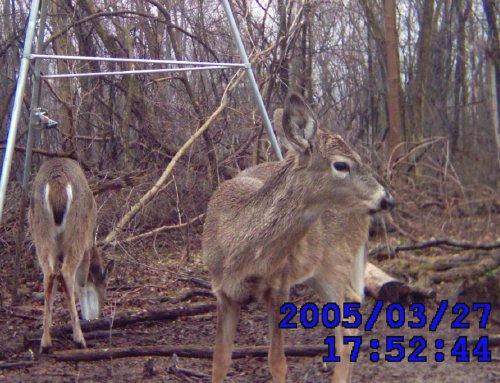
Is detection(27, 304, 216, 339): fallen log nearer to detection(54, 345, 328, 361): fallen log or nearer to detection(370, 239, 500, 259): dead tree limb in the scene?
detection(54, 345, 328, 361): fallen log

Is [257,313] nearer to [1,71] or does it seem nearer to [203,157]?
[203,157]

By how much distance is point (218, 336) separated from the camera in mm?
4727

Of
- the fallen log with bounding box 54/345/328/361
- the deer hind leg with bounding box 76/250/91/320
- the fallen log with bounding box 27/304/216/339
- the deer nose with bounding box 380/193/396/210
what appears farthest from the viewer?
the deer hind leg with bounding box 76/250/91/320

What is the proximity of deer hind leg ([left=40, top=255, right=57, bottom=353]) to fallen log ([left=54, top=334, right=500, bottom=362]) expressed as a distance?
0.19m

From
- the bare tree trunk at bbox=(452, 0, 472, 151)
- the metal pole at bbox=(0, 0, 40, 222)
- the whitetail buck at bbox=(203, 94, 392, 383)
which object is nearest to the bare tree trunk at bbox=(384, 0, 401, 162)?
the bare tree trunk at bbox=(452, 0, 472, 151)

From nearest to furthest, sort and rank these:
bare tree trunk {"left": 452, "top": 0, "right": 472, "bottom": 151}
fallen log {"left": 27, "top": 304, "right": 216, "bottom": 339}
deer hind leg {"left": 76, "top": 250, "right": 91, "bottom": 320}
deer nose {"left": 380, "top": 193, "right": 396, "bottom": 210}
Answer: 1. deer nose {"left": 380, "top": 193, "right": 396, "bottom": 210}
2. fallen log {"left": 27, "top": 304, "right": 216, "bottom": 339}
3. deer hind leg {"left": 76, "top": 250, "right": 91, "bottom": 320}
4. bare tree trunk {"left": 452, "top": 0, "right": 472, "bottom": 151}

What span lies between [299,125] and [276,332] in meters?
1.25

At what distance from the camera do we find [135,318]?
6.44 meters

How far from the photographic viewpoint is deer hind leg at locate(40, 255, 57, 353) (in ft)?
19.2

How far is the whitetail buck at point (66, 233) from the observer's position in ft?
20.9

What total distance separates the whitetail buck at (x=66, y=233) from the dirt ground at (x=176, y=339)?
0.28m

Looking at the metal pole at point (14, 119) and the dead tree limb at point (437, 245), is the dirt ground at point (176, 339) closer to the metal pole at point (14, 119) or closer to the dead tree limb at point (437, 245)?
the dead tree limb at point (437, 245)

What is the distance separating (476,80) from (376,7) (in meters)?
3.98

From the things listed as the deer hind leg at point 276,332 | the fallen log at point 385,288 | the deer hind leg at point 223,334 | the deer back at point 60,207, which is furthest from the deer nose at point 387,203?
the deer back at point 60,207
